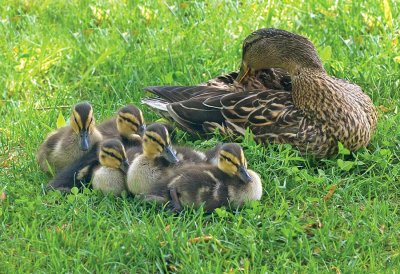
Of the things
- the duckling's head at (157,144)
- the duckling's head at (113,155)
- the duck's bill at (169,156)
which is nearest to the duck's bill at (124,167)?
the duckling's head at (113,155)

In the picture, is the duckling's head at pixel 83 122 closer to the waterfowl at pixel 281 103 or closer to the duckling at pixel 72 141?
the duckling at pixel 72 141

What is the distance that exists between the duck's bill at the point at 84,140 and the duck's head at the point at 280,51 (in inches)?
52.7

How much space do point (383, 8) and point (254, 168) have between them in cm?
258

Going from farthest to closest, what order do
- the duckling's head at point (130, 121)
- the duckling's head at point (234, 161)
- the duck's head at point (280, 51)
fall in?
the duck's head at point (280, 51) → the duckling's head at point (130, 121) → the duckling's head at point (234, 161)

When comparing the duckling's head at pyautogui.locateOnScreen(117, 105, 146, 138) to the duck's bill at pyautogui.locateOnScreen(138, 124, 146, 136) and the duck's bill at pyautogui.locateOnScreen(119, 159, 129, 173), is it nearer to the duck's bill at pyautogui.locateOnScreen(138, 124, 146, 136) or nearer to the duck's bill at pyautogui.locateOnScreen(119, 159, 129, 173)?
the duck's bill at pyautogui.locateOnScreen(138, 124, 146, 136)

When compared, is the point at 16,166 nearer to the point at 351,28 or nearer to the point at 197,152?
the point at 197,152

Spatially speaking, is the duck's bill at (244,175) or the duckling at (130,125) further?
the duckling at (130,125)

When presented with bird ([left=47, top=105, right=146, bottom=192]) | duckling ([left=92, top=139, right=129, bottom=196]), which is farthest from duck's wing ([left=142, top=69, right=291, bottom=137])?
duckling ([left=92, top=139, right=129, bottom=196])

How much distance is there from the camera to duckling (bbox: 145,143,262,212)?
Result: 5.08 meters

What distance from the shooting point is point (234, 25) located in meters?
7.63

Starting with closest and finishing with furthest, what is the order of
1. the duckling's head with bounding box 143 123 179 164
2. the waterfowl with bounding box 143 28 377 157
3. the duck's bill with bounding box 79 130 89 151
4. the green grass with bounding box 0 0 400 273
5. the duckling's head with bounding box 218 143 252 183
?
the green grass with bounding box 0 0 400 273, the duckling's head with bounding box 218 143 252 183, the duckling's head with bounding box 143 123 179 164, the duck's bill with bounding box 79 130 89 151, the waterfowl with bounding box 143 28 377 157

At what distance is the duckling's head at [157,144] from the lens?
525cm

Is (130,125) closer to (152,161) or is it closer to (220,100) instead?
(152,161)

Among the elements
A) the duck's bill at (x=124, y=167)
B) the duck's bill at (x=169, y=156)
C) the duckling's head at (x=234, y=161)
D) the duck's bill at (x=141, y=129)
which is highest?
the duckling's head at (x=234, y=161)
